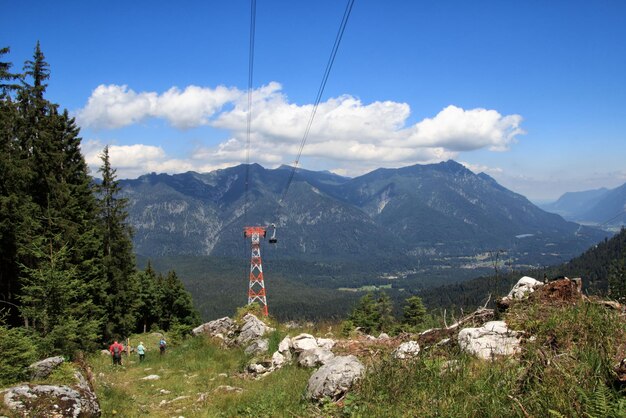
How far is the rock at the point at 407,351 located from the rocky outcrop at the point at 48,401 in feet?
23.3

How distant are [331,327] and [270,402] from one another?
8777mm

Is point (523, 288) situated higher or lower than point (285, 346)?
higher

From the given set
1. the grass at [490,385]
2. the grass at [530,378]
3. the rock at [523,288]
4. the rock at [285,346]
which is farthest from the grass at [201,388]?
the rock at [523,288]

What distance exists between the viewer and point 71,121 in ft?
97.5

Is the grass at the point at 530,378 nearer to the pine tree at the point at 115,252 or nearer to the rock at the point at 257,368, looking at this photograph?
the rock at the point at 257,368

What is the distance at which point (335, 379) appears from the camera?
7977mm

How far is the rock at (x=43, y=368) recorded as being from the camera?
1070 centimetres

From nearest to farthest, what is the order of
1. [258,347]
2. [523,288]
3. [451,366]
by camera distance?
[451,366]
[523,288]
[258,347]

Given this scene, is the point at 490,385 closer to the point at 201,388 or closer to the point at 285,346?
the point at 285,346

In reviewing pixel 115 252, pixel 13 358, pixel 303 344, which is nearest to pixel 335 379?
pixel 303 344

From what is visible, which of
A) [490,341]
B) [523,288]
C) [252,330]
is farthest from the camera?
[252,330]

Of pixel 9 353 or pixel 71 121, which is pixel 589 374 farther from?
pixel 71 121

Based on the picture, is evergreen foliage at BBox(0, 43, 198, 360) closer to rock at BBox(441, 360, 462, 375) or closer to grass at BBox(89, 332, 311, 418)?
grass at BBox(89, 332, 311, 418)

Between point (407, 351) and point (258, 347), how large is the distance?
8852 mm
